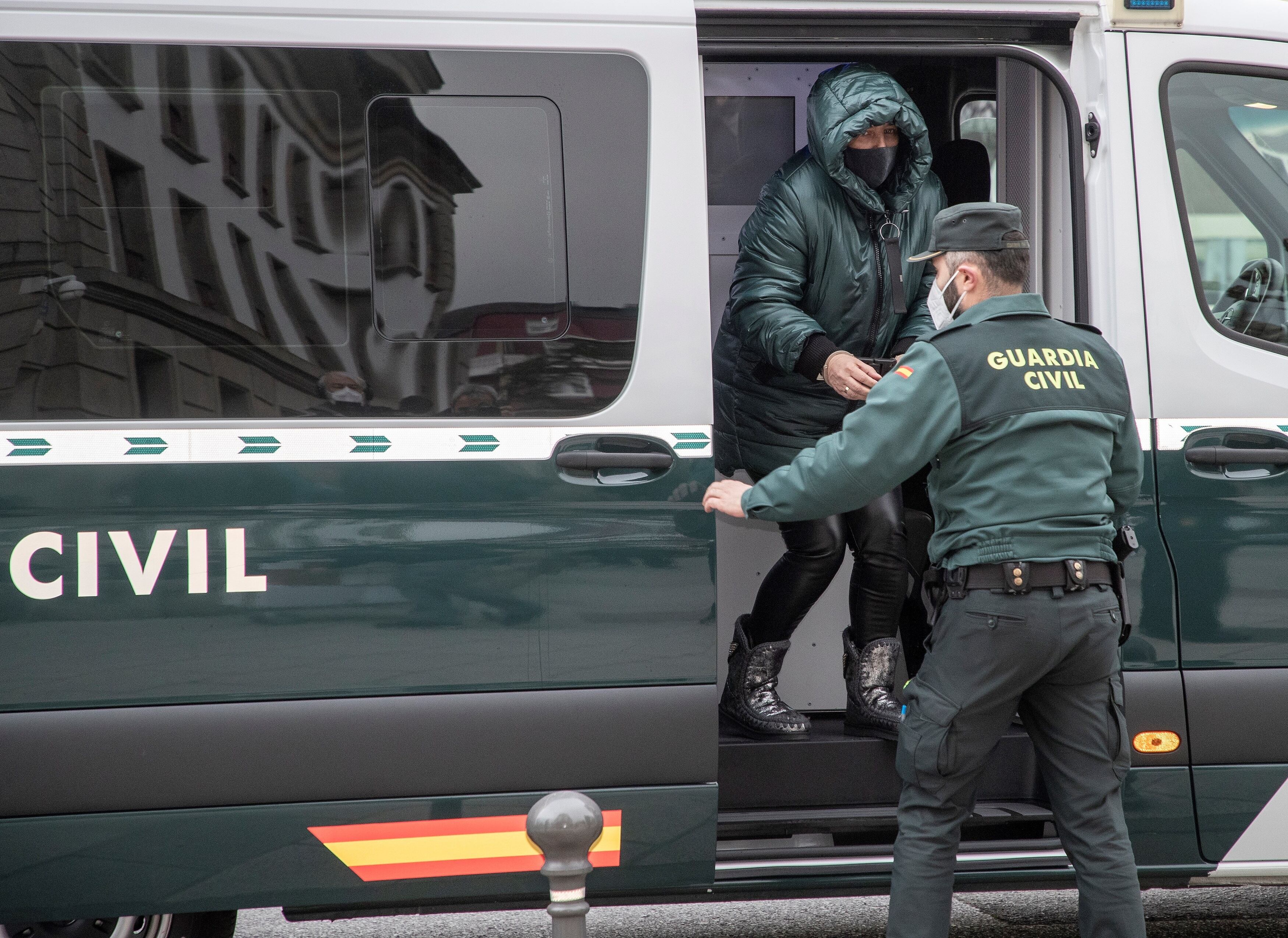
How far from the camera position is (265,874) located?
257cm

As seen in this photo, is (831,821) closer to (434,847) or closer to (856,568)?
(856,568)

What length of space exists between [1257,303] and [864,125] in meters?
1.06

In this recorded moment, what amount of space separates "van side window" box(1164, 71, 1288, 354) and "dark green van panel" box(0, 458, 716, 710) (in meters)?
1.35

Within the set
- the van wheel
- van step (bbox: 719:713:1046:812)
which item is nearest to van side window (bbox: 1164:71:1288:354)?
van step (bbox: 719:713:1046:812)

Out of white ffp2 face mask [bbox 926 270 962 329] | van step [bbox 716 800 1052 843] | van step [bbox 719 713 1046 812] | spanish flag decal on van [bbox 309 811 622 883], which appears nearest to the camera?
spanish flag decal on van [bbox 309 811 622 883]

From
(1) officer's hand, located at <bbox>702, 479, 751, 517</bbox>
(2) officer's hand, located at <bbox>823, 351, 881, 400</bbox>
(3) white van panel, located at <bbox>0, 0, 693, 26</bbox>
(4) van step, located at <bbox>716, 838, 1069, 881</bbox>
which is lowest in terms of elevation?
(4) van step, located at <bbox>716, 838, 1069, 881</bbox>

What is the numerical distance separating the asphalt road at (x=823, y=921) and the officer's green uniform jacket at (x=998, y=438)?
1734 mm

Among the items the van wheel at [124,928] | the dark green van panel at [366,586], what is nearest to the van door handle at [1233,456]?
the dark green van panel at [366,586]

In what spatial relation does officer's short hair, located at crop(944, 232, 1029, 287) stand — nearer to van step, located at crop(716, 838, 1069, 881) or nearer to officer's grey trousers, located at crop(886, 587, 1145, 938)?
officer's grey trousers, located at crop(886, 587, 1145, 938)

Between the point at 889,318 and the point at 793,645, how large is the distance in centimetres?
104

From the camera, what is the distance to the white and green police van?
2.50 meters

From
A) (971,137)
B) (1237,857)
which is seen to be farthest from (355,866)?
(971,137)

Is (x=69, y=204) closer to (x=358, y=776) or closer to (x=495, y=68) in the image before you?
(x=495, y=68)

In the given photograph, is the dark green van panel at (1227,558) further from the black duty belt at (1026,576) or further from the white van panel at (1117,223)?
the black duty belt at (1026,576)
